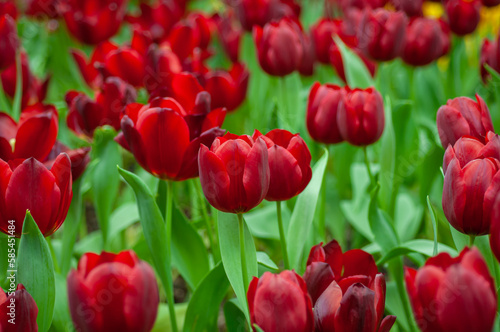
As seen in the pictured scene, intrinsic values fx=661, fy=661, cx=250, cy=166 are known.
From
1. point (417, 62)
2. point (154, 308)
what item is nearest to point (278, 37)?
point (417, 62)

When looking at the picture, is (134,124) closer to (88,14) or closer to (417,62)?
(417,62)

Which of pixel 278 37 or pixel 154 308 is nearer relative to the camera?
pixel 154 308

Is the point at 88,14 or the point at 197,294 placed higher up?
the point at 88,14

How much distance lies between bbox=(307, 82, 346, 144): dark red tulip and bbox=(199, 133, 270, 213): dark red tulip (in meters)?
0.31

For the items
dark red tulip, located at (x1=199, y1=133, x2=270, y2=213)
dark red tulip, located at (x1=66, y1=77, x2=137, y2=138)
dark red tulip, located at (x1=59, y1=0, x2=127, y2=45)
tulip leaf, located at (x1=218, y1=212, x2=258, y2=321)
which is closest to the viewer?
dark red tulip, located at (x1=199, y1=133, x2=270, y2=213)

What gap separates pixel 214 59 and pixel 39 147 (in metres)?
1.19

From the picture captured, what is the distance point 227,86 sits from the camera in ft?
4.03

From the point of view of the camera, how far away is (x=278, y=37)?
1.27 m

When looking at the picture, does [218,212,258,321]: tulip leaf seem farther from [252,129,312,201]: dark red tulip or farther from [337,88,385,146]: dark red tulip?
[337,88,385,146]: dark red tulip

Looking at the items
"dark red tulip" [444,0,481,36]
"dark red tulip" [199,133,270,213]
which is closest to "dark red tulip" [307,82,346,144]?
"dark red tulip" [199,133,270,213]

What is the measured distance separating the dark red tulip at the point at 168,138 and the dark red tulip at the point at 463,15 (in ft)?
2.89

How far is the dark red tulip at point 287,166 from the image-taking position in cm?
75

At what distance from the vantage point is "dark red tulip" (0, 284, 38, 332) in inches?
24.7

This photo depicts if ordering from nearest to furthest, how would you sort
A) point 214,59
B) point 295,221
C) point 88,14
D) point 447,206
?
point 447,206 < point 295,221 < point 88,14 < point 214,59
